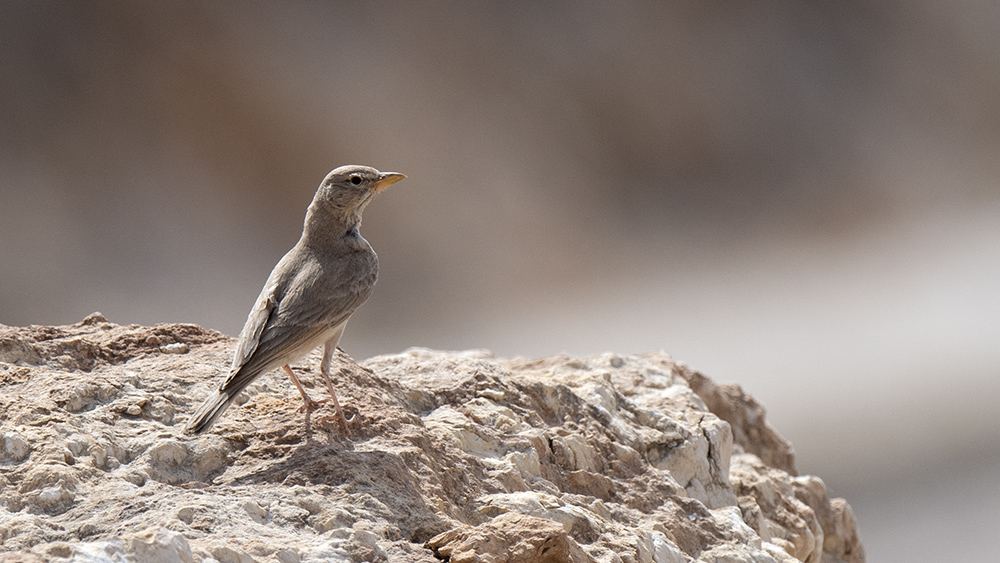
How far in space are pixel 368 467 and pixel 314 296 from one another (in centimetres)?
74

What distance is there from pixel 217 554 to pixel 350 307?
4.24ft

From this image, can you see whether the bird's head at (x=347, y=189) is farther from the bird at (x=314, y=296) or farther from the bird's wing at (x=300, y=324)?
the bird's wing at (x=300, y=324)

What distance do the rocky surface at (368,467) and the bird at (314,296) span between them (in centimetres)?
17

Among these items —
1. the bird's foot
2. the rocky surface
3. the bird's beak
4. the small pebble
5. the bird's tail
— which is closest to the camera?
the rocky surface

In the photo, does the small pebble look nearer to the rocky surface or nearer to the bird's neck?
the rocky surface

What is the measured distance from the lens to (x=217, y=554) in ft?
8.59

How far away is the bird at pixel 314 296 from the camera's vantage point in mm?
3365

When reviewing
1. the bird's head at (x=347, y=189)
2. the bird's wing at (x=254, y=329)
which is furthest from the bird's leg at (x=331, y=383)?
the bird's head at (x=347, y=189)

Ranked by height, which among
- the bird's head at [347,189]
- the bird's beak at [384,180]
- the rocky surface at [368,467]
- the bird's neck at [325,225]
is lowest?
the rocky surface at [368,467]

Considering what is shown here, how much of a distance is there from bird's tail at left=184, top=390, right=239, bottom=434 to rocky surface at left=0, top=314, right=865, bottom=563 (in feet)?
0.23

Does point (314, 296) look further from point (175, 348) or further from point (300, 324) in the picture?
point (175, 348)

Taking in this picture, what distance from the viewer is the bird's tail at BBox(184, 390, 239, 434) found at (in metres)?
3.18

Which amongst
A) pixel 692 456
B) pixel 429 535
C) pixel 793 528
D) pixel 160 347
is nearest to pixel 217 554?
pixel 429 535

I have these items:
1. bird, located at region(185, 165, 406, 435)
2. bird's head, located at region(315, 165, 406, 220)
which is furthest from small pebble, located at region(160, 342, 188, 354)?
bird's head, located at region(315, 165, 406, 220)
